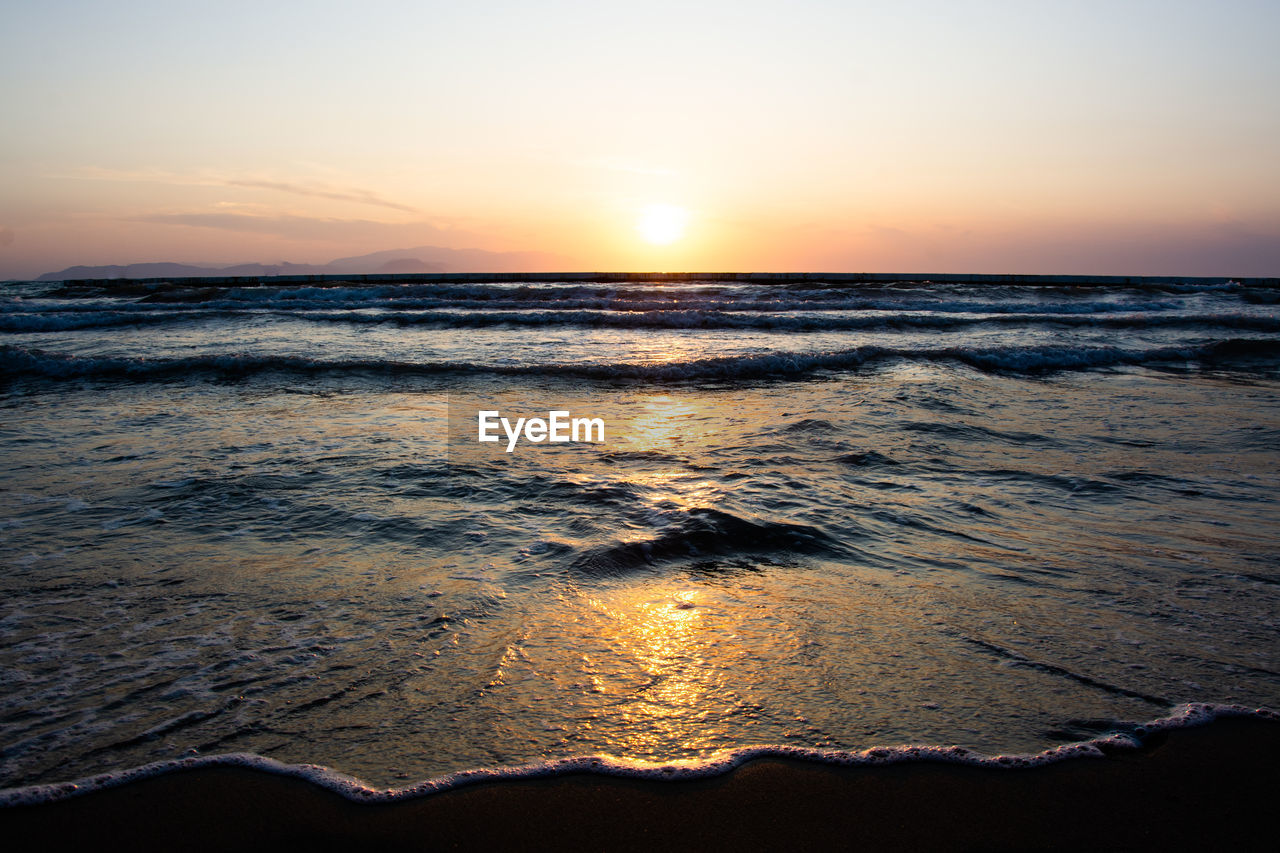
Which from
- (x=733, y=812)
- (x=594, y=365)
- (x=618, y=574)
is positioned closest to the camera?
(x=733, y=812)

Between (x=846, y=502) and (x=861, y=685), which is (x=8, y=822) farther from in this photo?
(x=846, y=502)

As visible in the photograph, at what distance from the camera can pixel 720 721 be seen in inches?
92.7

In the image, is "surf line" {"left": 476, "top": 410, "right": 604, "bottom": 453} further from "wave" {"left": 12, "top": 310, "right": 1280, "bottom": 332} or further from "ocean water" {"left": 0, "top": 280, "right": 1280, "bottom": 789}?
"wave" {"left": 12, "top": 310, "right": 1280, "bottom": 332}

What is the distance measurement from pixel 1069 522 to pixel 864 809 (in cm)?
312

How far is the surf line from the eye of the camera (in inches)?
257

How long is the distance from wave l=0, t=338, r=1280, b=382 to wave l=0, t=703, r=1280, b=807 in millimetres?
8035

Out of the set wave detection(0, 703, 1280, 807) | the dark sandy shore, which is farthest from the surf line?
the dark sandy shore

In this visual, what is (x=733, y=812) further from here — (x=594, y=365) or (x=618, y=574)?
(x=594, y=365)

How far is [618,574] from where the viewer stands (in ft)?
11.6

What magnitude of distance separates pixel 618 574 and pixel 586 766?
1427 mm

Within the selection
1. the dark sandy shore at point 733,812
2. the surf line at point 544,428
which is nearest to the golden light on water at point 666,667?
the dark sandy shore at point 733,812

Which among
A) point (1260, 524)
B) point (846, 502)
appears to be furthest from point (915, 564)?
point (1260, 524)

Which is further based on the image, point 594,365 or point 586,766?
point 594,365

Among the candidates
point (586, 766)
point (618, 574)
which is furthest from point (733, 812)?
point (618, 574)
